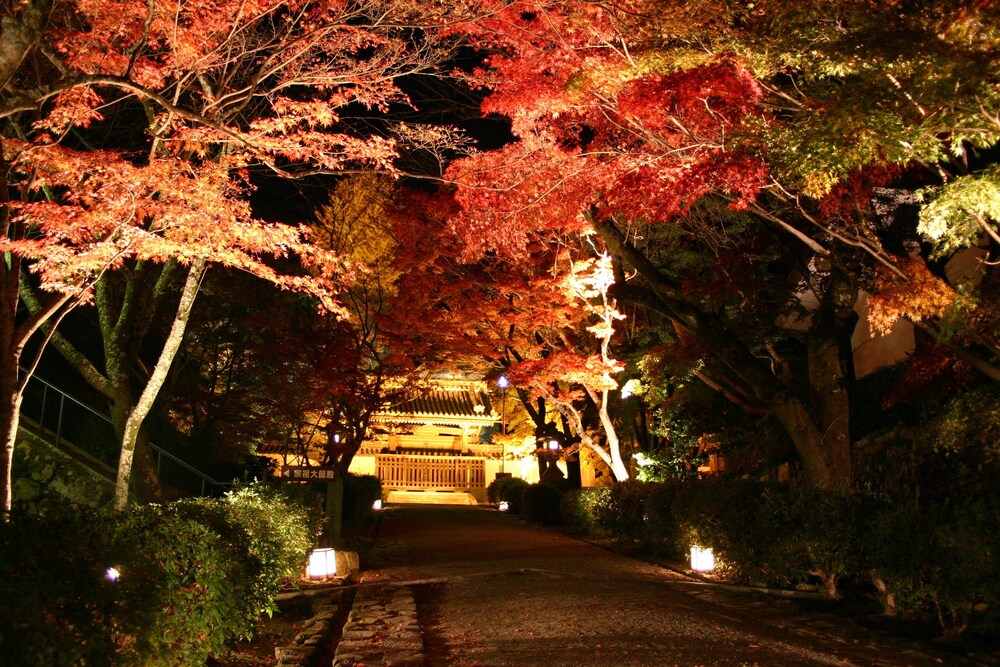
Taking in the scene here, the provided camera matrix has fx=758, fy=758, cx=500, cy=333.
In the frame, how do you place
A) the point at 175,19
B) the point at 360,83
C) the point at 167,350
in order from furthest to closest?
1. the point at 360,83
2. the point at 167,350
3. the point at 175,19

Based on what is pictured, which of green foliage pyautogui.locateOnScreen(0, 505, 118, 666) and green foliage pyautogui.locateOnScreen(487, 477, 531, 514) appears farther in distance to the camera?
green foliage pyautogui.locateOnScreen(487, 477, 531, 514)

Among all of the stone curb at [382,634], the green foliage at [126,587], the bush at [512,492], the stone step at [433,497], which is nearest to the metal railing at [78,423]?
the stone curb at [382,634]

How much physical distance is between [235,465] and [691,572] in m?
11.3

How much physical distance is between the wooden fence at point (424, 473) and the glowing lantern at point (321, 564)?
2417 cm

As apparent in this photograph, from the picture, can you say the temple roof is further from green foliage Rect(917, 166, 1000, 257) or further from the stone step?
green foliage Rect(917, 166, 1000, 257)

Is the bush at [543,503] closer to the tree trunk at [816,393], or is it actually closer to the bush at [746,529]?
the bush at [746,529]

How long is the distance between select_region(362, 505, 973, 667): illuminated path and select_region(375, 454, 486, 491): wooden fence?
20.7 metres

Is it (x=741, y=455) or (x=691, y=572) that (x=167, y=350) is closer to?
(x=691, y=572)

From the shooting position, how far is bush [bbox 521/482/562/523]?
23.6 m

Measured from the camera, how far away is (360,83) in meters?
9.87

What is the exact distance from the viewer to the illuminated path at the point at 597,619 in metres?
6.48

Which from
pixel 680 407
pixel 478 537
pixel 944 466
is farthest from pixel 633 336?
pixel 944 466

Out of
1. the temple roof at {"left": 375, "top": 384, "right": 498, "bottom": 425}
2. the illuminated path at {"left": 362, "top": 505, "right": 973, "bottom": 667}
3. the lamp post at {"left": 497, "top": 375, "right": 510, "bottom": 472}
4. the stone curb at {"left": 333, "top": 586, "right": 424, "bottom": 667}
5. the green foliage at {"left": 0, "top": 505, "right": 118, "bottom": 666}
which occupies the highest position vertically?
the temple roof at {"left": 375, "top": 384, "right": 498, "bottom": 425}

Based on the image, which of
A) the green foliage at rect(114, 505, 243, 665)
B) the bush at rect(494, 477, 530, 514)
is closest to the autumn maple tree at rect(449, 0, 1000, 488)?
the green foliage at rect(114, 505, 243, 665)
